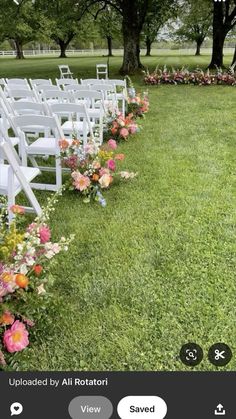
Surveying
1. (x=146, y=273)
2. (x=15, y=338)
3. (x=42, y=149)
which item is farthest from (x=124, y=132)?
(x=15, y=338)

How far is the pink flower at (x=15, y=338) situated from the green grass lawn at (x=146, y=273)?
132mm

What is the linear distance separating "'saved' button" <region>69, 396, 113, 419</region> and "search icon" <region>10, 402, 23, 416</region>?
144 mm

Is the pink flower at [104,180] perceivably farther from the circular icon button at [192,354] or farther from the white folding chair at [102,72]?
the white folding chair at [102,72]

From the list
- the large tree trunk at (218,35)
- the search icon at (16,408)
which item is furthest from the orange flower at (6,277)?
the large tree trunk at (218,35)

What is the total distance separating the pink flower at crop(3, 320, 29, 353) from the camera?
1870 millimetres

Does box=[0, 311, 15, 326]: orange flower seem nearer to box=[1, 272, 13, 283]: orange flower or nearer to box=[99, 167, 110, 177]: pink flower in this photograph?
box=[1, 272, 13, 283]: orange flower

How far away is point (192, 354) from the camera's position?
138 cm

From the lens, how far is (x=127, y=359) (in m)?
2.09

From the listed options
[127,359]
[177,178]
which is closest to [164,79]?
[177,178]

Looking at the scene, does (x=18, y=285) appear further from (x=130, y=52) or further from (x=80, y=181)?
(x=130, y=52)

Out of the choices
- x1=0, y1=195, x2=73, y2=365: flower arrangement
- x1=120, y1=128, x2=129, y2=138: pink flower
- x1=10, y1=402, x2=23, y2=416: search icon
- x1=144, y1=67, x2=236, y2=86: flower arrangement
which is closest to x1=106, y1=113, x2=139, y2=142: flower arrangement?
x1=120, y1=128, x2=129, y2=138: pink flower

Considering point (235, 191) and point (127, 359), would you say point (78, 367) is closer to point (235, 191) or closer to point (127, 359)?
point (127, 359)

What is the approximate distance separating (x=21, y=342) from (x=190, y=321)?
99cm

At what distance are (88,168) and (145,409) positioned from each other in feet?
10.9
